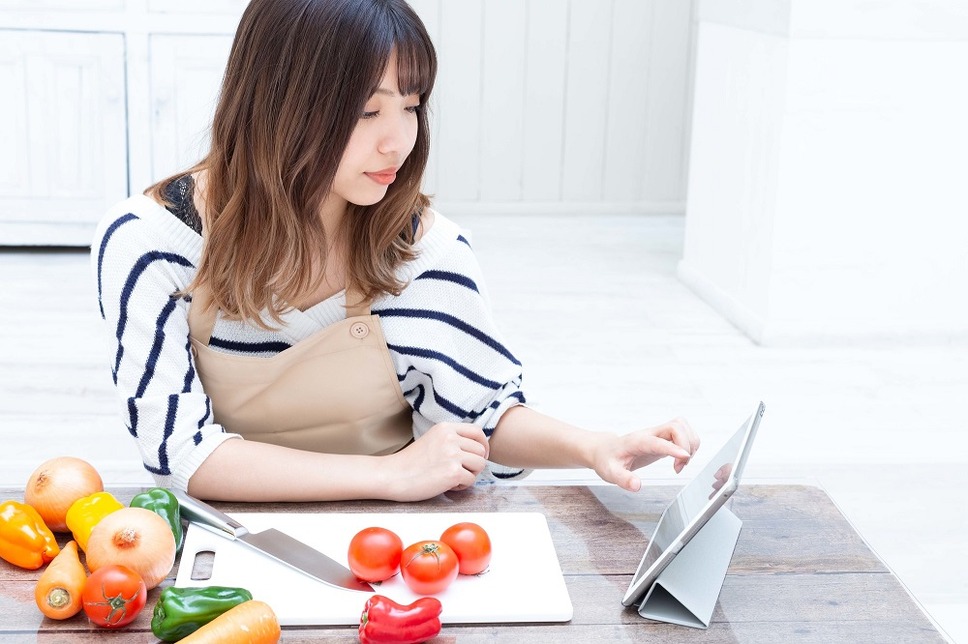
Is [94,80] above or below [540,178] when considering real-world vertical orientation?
above

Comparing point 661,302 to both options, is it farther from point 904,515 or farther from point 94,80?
point 94,80

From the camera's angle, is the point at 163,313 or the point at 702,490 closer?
the point at 702,490

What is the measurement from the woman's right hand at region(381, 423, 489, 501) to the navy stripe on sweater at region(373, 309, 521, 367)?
0.20 metres

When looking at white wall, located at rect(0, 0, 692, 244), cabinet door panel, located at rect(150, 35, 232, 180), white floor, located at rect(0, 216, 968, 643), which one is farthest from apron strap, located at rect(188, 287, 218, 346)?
white wall, located at rect(0, 0, 692, 244)

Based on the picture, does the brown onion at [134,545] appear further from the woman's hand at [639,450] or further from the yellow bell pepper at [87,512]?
the woman's hand at [639,450]

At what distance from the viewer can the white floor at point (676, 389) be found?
2.38m

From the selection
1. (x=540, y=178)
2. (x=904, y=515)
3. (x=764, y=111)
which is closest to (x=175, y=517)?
(x=904, y=515)

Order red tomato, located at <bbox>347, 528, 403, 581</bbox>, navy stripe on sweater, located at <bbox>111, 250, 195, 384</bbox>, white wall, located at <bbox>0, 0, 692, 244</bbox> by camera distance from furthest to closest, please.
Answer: white wall, located at <bbox>0, 0, 692, 244</bbox>
navy stripe on sweater, located at <bbox>111, 250, 195, 384</bbox>
red tomato, located at <bbox>347, 528, 403, 581</bbox>

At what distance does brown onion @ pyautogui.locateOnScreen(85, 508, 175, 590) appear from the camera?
2.91 ft

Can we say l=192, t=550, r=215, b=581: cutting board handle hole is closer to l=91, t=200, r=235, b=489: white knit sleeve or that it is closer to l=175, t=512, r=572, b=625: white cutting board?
l=175, t=512, r=572, b=625: white cutting board

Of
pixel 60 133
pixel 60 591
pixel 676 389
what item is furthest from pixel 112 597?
pixel 60 133

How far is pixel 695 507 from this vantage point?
36.1 inches

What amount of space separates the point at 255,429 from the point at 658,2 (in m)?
4.21

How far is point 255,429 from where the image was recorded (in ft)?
4.36
